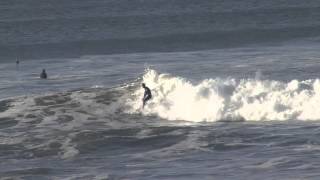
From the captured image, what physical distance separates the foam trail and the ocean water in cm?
5

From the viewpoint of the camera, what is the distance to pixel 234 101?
35.8 metres

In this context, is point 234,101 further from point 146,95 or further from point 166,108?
point 146,95

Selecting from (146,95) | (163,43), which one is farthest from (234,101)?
(163,43)

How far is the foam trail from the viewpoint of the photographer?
33875 millimetres

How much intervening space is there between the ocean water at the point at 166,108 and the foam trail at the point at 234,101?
49mm

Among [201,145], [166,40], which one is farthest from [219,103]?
[166,40]

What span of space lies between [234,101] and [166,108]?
3.10 meters

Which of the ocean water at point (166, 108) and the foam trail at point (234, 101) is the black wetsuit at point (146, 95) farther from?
the ocean water at point (166, 108)

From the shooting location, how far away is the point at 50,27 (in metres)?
91.3

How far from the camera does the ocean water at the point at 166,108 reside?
81.7 ft

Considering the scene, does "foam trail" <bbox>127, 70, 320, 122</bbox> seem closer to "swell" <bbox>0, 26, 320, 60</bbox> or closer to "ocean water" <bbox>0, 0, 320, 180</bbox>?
"ocean water" <bbox>0, 0, 320, 180</bbox>

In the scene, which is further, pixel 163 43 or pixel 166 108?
pixel 163 43

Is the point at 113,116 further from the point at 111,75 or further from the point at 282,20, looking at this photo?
the point at 282,20

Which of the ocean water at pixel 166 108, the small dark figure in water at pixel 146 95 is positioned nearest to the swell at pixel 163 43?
the ocean water at pixel 166 108
